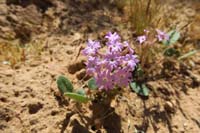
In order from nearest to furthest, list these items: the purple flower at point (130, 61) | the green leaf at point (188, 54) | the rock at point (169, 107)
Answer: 1. the purple flower at point (130, 61)
2. the rock at point (169, 107)
3. the green leaf at point (188, 54)

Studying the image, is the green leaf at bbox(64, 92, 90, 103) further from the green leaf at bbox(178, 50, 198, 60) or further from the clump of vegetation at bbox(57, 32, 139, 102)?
the green leaf at bbox(178, 50, 198, 60)

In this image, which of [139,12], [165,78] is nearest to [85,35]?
[139,12]

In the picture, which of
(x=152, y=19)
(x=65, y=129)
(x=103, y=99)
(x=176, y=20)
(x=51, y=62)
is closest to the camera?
(x=65, y=129)

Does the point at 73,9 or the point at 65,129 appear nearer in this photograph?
the point at 65,129

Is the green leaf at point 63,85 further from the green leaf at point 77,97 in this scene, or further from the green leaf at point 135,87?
the green leaf at point 135,87

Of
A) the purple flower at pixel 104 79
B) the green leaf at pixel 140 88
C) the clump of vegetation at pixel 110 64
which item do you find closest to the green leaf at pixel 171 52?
the green leaf at pixel 140 88

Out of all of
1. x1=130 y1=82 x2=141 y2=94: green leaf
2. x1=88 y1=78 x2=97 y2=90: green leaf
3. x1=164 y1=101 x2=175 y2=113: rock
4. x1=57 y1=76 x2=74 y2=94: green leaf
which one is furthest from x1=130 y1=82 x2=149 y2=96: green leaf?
x1=57 y1=76 x2=74 y2=94: green leaf

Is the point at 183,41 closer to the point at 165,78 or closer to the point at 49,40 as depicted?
the point at 165,78

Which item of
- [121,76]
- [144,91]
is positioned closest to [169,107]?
[144,91]
